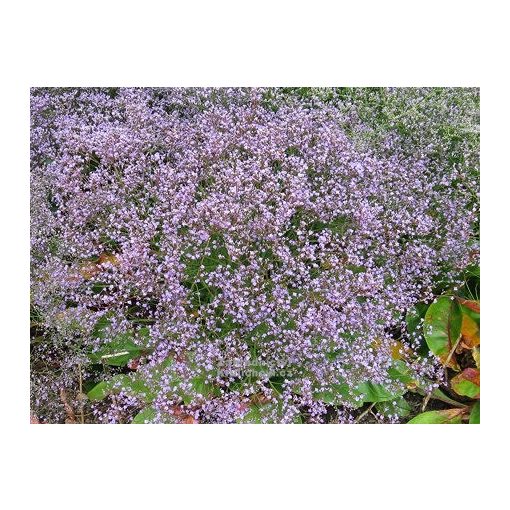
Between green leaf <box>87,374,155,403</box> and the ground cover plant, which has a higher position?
the ground cover plant

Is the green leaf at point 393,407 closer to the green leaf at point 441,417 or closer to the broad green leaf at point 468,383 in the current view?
the green leaf at point 441,417

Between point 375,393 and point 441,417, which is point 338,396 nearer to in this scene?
point 375,393

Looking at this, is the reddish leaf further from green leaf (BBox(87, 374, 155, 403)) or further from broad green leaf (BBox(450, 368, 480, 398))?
green leaf (BBox(87, 374, 155, 403))

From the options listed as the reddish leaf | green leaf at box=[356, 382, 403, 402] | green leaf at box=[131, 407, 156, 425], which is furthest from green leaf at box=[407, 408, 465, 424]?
green leaf at box=[131, 407, 156, 425]

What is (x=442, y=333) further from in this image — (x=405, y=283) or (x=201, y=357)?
(x=201, y=357)

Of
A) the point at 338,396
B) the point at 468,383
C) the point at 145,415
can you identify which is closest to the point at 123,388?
the point at 145,415
